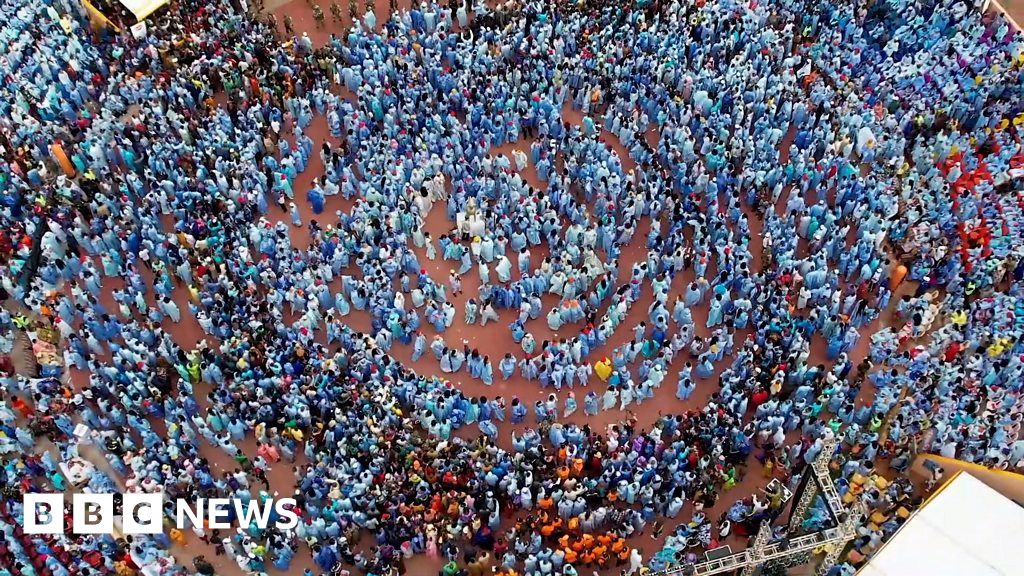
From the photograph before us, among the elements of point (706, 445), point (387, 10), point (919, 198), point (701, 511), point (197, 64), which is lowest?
point (701, 511)

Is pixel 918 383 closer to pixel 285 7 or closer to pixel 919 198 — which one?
pixel 919 198

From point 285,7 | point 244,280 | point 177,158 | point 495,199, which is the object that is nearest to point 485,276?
point 495,199

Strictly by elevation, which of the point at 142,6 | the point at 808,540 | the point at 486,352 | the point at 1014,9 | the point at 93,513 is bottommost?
the point at 808,540

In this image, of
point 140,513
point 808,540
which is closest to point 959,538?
point 808,540

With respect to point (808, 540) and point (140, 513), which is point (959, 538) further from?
point (140, 513)

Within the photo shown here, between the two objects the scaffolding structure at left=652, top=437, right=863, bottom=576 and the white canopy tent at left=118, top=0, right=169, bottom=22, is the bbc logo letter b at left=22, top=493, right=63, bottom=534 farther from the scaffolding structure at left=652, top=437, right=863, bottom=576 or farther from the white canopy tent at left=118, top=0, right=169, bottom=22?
the white canopy tent at left=118, top=0, right=169, bottom=22

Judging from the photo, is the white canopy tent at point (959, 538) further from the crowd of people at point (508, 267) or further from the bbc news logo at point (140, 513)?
the bbc news logo at point (140, 513)
